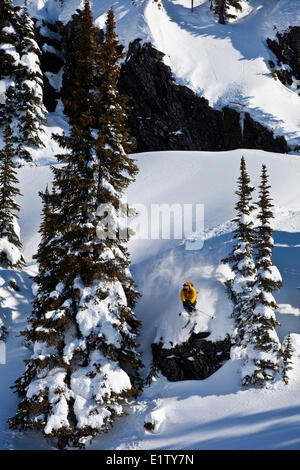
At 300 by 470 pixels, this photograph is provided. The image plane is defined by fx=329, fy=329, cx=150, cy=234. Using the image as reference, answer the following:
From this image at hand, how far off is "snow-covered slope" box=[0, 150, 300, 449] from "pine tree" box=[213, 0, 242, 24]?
3844 centimetres

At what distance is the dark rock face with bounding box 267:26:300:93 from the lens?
45.4 meters

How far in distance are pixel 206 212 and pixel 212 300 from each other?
8888 mm

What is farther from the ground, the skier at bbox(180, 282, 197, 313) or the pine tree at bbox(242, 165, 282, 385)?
the skier at bbox(180, 282, 197, 313)

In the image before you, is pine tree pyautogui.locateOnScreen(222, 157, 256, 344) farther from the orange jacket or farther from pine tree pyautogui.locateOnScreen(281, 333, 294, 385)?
the orange jacket

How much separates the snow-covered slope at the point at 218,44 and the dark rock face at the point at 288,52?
43.3 inches

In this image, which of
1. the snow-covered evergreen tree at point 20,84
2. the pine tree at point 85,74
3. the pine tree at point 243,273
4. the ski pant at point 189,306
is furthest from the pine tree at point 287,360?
the snow-covered evergreen tree at point 20,84

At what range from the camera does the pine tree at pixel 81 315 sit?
952 cm

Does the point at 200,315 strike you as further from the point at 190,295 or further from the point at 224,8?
the point at 224,8

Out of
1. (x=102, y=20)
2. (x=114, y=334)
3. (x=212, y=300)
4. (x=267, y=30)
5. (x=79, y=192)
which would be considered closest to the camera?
(x=114, y=334)

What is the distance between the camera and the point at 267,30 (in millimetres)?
49406

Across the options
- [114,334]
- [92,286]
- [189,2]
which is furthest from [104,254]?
[189,2]

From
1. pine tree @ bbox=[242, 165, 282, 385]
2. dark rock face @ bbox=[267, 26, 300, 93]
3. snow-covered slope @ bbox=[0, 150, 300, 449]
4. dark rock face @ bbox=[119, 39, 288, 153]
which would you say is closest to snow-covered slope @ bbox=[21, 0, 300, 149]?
dark rock face @ bbox=[267, 26, 300, 93]

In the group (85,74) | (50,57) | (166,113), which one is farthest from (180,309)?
(50,57)
